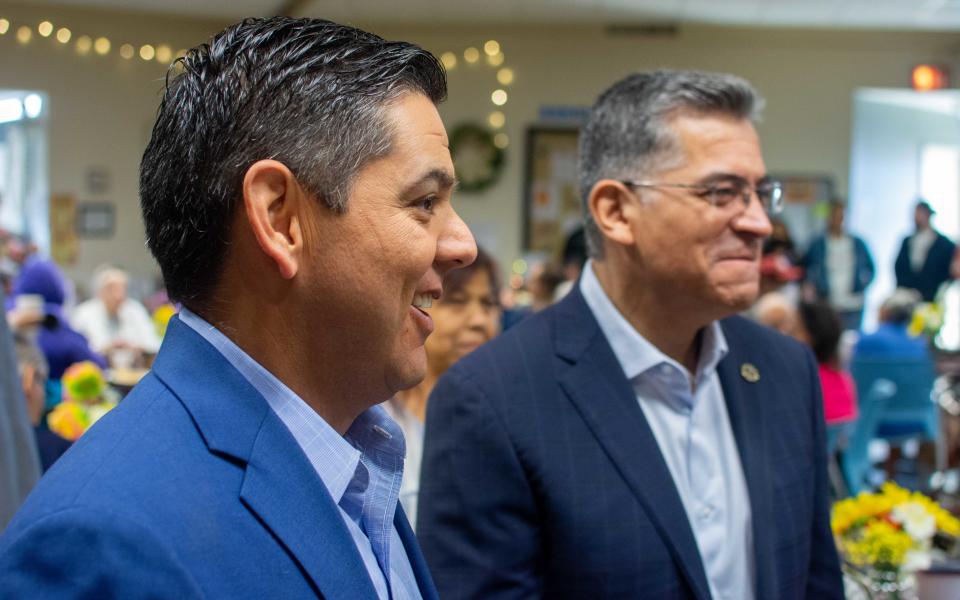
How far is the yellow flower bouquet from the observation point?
1995 millimetres

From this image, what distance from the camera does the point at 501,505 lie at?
151 centimetres

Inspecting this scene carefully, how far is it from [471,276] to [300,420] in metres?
1.97

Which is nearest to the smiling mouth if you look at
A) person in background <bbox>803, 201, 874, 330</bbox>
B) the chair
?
the chair

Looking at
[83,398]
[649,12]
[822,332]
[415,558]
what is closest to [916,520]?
[415,558]

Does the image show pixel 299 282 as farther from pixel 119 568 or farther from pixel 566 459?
pixel 566 459

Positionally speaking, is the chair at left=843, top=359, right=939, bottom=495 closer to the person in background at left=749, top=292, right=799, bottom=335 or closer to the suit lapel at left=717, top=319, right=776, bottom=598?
the person in background at left=749, top=292, right=799, bottom=335

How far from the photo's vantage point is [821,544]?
175 centimetres

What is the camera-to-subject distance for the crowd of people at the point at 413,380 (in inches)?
32.2

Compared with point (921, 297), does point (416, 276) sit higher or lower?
higher

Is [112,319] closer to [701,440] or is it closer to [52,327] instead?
[52,327]

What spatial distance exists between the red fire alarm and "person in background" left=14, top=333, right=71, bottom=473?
9.59 metres

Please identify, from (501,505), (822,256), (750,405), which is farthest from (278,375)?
(822,256)

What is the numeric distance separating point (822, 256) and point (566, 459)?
890 centimetres

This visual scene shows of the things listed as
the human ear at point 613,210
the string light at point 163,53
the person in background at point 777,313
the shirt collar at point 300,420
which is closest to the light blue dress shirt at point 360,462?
the shirt collar at point 300,420
